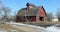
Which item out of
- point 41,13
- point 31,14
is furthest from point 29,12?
point 41,13

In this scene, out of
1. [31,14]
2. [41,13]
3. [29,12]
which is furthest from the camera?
[41,13]

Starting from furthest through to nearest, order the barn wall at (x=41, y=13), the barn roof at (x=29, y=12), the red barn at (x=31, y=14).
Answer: the barn wall at (x=41, y=13) → the barn roof at (x=29, y=12) → the red barn at (x=31, y=14)

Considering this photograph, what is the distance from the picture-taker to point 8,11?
52.8 metres

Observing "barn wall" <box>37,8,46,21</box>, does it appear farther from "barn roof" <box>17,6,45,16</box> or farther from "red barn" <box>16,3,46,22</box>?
"barn roof" <box>17,6,45,16</box>

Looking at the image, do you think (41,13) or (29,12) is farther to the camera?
(41,13)

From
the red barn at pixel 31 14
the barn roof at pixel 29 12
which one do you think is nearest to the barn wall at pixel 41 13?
the red barn at pixel 31 14

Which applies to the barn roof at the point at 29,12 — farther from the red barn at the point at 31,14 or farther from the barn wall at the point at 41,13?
the barn wall at the point at 41,13

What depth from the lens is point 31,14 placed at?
68.7m

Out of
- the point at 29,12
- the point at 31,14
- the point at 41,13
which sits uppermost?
the point at 29,12

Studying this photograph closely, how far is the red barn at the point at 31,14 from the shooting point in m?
67.9

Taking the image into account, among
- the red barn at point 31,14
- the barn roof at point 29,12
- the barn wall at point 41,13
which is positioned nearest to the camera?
the red barn at point 31,14

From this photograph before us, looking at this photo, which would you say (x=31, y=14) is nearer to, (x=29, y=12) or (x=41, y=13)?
(x=29, y=12)

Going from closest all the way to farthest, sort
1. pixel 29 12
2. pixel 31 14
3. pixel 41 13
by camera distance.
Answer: pixel 31 14 < pixel 29 12 < pixel 41 13

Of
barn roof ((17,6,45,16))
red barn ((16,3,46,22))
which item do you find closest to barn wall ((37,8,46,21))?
red barn ((16,3,46,22))
